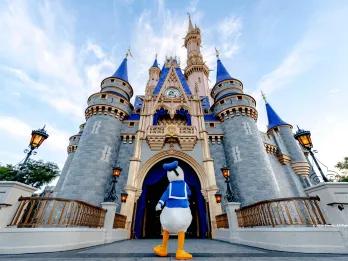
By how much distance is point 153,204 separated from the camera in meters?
16.1

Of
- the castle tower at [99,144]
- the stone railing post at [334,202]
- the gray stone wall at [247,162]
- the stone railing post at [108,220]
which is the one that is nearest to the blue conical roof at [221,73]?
the gray stone wall at [247,162]

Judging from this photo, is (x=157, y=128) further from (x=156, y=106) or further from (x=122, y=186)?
(x=122, y=186)

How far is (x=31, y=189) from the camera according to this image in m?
5.75

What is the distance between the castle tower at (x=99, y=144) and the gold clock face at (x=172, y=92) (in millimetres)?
4369

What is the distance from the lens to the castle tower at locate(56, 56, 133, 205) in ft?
42.1

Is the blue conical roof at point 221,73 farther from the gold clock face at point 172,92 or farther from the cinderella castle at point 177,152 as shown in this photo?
the gold clock face at point 172,92

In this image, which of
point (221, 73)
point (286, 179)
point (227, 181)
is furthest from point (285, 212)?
point (221, 73)

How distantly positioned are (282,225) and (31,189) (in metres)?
8.11

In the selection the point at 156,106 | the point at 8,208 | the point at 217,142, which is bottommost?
the point at 8,208

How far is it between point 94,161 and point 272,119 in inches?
799

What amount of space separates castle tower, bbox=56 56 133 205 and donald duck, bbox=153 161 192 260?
1028 centimetres

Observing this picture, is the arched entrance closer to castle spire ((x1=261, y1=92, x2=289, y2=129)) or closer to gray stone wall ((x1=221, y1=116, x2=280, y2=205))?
gray stone wall ((x1=221, y1=116, x2=280, y2=205))

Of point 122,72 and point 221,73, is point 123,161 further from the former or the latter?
point 221,73

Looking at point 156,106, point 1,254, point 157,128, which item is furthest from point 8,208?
point 156,106
